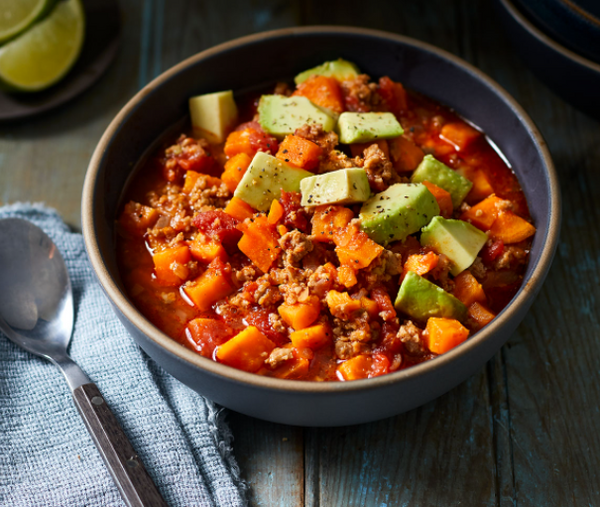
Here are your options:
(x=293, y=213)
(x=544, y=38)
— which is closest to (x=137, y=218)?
(x=293, y=213)

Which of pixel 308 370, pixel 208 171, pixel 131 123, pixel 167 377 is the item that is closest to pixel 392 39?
pixel 208 171


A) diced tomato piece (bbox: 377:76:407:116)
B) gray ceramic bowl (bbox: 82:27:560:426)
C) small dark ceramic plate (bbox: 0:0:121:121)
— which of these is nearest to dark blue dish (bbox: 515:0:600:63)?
gray ceramic bowl (bbox: 82:27:560:426)

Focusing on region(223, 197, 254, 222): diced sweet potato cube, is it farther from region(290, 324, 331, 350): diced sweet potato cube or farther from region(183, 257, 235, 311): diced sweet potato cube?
region(290, 324, 331, 350): diced sweet potato cube

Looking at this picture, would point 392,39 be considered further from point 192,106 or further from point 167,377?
point 167,377

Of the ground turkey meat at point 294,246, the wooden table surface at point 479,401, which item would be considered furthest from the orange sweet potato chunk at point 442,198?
the wooden table surface at point 479,401

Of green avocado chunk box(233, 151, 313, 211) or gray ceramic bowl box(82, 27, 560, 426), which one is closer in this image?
gray ceramic bowl box(82, 27, 560, 426)
